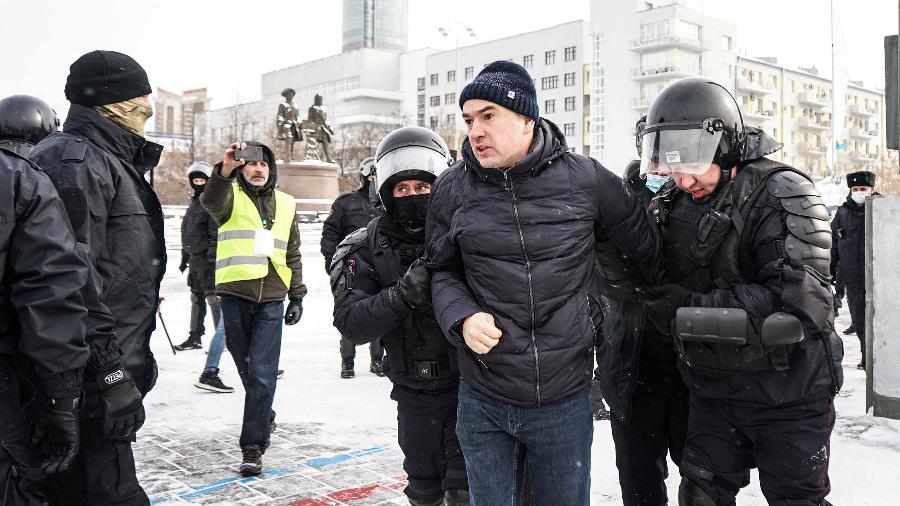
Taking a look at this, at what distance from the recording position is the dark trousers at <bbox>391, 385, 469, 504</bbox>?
3.09 meters

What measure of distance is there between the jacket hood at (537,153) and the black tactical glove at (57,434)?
155cm

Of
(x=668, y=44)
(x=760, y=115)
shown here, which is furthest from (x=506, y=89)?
(x=760, y=115)

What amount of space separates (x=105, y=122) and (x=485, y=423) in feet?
6.28

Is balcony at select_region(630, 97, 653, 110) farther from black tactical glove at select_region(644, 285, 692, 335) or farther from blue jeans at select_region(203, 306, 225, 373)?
black tactical glove at select_region(644, 285, 692, 335)

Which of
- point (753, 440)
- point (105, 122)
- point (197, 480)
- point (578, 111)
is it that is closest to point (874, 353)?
point (753, 440)

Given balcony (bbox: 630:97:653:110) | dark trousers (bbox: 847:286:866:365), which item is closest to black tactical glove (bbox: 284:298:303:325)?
dark trousers (bbox: 847:286:866:365)

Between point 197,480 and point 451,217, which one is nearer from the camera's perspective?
point 451,217

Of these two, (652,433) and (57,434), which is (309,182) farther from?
(57,434)

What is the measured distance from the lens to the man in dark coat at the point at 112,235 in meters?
2.82

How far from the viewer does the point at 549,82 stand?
2931 inches

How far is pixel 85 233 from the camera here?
281 cm

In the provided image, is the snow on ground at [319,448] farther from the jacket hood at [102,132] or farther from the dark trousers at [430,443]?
the jacket hood at [102,132]

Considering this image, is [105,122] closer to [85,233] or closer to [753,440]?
[85,233]

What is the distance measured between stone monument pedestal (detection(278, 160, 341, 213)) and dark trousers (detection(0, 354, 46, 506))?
25935 millimetres
